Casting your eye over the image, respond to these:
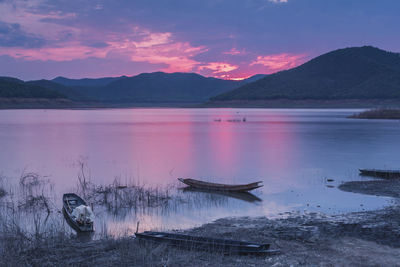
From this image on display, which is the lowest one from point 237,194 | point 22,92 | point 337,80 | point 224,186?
point 237,194

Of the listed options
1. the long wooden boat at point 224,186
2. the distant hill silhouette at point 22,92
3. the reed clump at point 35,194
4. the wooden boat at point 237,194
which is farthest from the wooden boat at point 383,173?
the distant hill silhouette at point 22,92

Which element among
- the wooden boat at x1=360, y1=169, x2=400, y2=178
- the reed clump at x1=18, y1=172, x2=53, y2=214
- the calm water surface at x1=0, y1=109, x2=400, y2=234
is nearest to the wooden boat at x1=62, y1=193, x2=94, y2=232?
the reed clump at x1=18, y1=172, x2=53, y2=214

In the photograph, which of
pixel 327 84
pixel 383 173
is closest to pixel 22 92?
pixel 327 84

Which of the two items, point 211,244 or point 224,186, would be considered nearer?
point 211,244

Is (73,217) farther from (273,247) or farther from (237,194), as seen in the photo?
(237,194)

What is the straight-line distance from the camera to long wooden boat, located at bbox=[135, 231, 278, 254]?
7.39 m

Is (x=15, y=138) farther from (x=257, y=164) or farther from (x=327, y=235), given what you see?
(x=327, y=235)

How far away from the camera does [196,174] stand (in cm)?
1983

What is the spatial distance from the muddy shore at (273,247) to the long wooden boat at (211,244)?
0.42ft

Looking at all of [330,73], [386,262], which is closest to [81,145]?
[386,262]

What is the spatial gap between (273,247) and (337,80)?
14352 centimetres

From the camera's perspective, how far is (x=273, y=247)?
7984mm

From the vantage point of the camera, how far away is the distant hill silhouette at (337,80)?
121050 mm

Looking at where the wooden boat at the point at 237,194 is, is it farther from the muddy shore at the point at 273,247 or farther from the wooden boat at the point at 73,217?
the wooden boat at the point at 73,217
